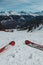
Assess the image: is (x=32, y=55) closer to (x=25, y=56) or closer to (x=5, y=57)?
(x=25, y=56)

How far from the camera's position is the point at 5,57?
10.1m

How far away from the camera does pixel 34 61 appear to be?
8875 mm

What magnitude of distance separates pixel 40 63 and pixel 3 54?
3.05 m

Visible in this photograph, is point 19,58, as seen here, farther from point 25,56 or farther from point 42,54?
point 42,54

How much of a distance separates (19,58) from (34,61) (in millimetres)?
1077

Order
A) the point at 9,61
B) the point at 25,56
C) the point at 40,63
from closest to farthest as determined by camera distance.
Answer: the point at 40,63 → the point at 9,61 → the point at 25,56

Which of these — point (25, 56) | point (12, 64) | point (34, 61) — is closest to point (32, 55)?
point (25, 56)

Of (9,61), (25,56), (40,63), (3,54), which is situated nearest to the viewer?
(40,63)

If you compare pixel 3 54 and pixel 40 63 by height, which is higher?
pixel 40 63

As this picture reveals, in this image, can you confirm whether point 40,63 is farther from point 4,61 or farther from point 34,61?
point 4,61

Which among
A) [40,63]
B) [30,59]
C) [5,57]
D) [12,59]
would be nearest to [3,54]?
[5,57]

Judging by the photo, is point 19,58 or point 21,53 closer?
point 19,58

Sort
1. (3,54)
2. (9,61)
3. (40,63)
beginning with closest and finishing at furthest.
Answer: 1. (40,63)
2. (9,61)
3. (3,54)

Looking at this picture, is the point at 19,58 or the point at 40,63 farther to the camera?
the point at 19,58
